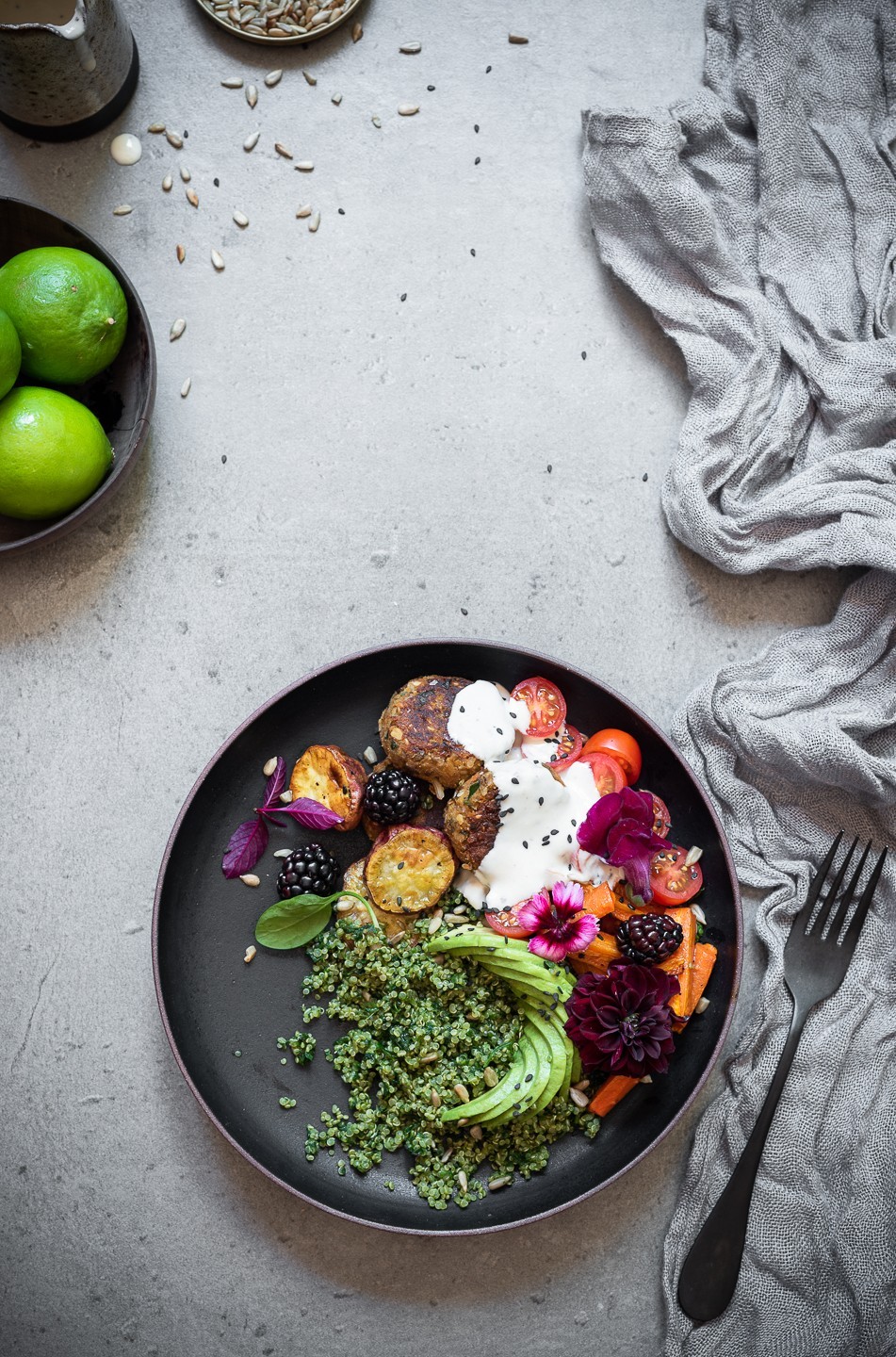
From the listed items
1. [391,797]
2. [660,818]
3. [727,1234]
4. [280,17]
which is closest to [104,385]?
[280,17]

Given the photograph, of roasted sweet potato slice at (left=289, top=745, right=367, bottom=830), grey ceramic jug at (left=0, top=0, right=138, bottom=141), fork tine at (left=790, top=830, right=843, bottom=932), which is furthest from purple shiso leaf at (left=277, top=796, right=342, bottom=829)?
grey ceramic jug at (left=0, top=0, right=138, bottom=141)

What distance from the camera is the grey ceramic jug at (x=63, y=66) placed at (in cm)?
171

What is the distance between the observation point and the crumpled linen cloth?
67.9 inches

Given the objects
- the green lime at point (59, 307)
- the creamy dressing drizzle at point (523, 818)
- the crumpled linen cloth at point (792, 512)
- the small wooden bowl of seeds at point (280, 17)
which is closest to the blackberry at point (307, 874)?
the creamy dressing drizzle at point (523, 818)

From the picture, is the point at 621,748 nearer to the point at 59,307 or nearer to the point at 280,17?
the point at 59,307

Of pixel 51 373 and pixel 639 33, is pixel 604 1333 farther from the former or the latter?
pixel 639 33

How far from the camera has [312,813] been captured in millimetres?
1722

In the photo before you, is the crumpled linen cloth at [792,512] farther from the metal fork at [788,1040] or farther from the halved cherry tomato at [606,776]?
the halved cherry tomato at [606,776]

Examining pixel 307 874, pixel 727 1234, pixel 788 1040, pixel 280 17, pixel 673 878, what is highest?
pixel 280 17

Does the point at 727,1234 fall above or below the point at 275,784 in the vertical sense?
below

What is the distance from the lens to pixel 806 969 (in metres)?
1.75

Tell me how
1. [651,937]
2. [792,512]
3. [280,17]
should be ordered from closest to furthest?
[651,937] → [792,512] → [280,17]

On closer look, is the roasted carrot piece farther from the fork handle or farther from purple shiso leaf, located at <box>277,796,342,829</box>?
purple shiso leaf, located at <box>277,796,342,829</box>

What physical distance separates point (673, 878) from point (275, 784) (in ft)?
2.26
